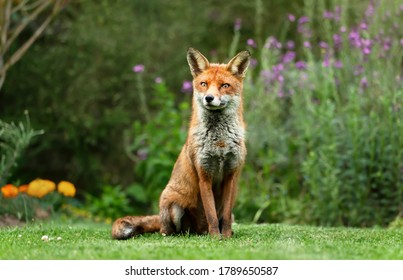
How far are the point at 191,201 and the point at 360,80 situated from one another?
423 cm

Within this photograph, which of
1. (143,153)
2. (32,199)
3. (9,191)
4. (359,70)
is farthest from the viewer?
(143,153)

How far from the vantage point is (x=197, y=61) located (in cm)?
616

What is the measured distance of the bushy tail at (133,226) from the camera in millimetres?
6102

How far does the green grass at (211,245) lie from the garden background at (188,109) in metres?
2.11

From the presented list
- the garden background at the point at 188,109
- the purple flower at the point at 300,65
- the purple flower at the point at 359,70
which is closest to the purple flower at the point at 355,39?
the garden background at the point at 188,109

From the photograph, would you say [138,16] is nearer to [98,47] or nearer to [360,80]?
[98,47]

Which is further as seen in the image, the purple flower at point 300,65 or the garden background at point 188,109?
the purple flower at point 300,65

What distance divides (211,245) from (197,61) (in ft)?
5.93

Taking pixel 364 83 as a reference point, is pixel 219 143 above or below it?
below

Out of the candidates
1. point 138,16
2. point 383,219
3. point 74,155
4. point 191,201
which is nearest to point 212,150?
point 191,201

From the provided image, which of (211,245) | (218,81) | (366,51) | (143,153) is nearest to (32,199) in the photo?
(143,153)

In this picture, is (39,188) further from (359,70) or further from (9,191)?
(359,70)

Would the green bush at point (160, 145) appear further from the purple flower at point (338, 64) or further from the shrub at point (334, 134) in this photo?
the purple flower at point (338, 64)
